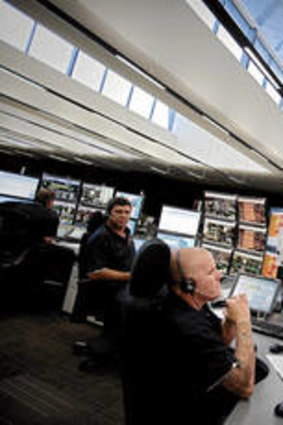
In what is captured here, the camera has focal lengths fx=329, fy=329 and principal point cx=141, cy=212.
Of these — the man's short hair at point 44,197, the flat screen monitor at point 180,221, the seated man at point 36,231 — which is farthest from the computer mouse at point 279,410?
the flat screen monitor at point 180,221

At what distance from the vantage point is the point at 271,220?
5777 millimetres

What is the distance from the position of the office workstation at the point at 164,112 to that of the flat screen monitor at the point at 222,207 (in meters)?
0.02

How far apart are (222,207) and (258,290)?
3.10m

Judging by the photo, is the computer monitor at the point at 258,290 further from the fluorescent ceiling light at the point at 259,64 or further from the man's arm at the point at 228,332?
the fluorescent ceiling light at the point at 259,64

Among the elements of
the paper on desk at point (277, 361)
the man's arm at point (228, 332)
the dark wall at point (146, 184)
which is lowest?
the paper on desk at point (277, 361)

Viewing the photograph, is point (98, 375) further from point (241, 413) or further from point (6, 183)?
point (6, 183)

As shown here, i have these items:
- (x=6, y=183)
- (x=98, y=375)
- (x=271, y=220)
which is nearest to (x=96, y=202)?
(x=6, y=183)

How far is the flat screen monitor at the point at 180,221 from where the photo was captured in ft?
15.3

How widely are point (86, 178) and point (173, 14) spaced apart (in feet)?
26.6

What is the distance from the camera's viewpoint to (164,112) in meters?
6.20

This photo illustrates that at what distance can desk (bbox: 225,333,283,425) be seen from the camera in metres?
1.06

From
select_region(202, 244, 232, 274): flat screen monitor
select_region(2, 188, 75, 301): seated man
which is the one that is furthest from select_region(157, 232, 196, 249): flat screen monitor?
select_region(2, 188, 75, 301): seated man

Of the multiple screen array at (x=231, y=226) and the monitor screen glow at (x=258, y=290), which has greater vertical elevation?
the multiple screen array at (x=231, y=226)

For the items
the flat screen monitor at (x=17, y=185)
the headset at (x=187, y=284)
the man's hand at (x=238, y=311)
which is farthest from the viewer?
the flat screen monitor at (x=17, y=185)
